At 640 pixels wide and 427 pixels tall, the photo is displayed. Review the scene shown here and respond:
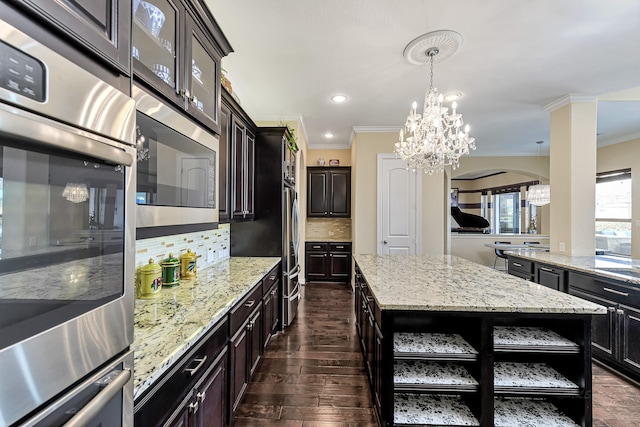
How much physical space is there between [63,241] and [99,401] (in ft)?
1.14

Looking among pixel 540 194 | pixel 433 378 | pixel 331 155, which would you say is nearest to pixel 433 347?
pixel 433 378

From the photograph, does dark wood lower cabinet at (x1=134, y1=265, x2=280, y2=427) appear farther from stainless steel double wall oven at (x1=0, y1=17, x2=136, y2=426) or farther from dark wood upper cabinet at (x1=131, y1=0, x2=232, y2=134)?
dark wood upper cabinet at (x1=131, y1=0, x2=232, y2=134)

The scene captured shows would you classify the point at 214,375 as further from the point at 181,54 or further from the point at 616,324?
the point at 616,324

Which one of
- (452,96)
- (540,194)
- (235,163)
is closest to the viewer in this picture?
(235,163)

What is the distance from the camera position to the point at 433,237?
501cm

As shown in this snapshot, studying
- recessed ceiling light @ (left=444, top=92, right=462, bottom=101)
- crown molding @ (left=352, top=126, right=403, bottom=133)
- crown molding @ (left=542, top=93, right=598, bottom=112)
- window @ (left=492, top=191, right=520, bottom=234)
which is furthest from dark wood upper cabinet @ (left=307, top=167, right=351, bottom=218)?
window @ (left=492, top=191, right=520, bottom=234)

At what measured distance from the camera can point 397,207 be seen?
4.85 m

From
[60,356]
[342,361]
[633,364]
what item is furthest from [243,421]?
[633,364]

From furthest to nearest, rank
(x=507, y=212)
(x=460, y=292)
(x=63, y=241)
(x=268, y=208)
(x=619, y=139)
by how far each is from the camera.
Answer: (x=507, y=212), (x=619, y=139), (x=268, y=208), (x=460, y=292), (x=63, y=241)

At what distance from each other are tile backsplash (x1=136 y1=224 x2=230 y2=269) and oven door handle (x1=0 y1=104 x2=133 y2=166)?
3.98ft

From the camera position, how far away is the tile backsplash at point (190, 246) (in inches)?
70.5

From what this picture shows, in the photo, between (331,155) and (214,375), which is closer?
(214,375)

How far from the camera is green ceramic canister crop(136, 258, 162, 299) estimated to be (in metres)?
1.64

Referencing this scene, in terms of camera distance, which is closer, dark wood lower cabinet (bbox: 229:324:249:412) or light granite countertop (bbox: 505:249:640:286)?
dark wood lower cabinet (bbox: 229:324:249:412)
